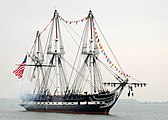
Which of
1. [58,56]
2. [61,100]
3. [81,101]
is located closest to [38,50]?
[58,56]

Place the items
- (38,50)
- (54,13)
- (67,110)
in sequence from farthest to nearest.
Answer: (38,50) → (54,13) → (67,110)

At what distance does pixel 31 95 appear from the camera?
107750mm

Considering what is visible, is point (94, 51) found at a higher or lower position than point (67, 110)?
higher

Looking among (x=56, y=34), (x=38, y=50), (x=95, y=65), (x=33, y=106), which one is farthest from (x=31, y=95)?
(x=95, y=65)

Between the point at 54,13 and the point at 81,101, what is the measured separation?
25.5m

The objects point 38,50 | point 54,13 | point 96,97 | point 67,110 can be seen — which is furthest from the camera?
point 38,50

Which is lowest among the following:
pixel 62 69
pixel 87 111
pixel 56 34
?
pixel 87 111

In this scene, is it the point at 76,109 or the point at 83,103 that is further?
the point at 76,109

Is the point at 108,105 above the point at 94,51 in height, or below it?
below

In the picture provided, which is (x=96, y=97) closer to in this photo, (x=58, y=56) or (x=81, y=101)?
(x=81, y=101)

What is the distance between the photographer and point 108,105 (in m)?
84.1

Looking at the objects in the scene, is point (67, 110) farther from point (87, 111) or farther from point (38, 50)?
point (38, 50)

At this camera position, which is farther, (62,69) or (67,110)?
(62,69)

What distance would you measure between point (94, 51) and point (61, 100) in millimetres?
14408
